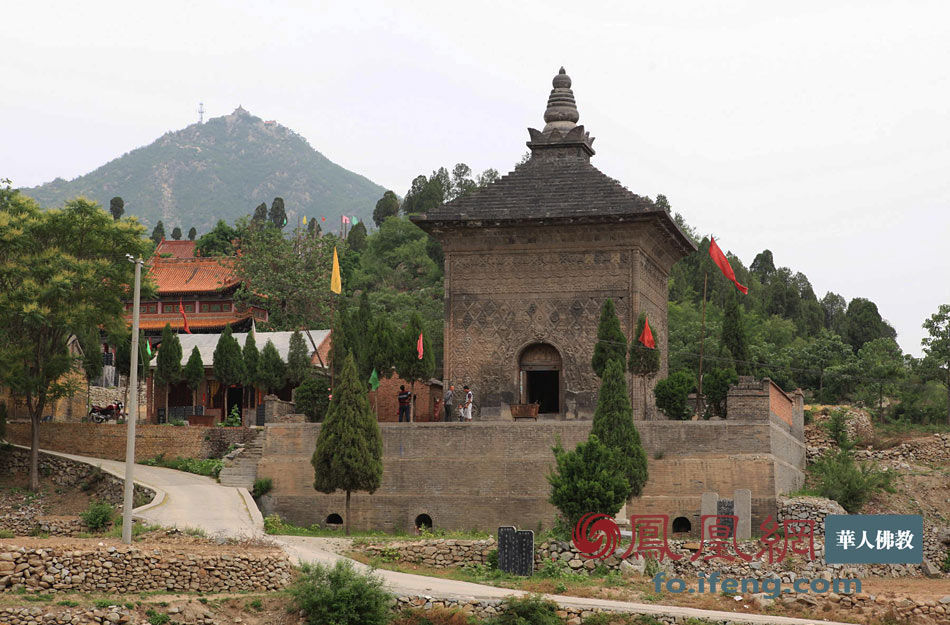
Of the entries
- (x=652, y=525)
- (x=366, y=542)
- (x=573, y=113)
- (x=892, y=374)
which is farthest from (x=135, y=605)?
(x=892, y=374)

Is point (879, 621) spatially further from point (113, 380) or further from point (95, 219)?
point (113, 380)

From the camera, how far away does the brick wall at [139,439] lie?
39.2m

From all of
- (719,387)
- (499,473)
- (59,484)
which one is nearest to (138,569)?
(499,473)

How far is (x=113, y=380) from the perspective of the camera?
201 feet

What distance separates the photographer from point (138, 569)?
931 inches

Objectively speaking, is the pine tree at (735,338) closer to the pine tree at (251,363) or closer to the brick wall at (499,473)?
the brick wall at (499,473)

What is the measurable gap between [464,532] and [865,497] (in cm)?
1086

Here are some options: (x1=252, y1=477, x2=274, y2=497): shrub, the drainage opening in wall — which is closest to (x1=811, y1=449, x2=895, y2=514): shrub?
the drainage opening in wall

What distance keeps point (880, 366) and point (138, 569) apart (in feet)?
109

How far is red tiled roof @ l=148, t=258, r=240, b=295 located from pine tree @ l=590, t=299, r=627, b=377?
105 ft

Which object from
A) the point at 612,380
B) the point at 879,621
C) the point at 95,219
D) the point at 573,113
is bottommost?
the point at 879,621

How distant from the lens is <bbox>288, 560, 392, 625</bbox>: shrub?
2225cm

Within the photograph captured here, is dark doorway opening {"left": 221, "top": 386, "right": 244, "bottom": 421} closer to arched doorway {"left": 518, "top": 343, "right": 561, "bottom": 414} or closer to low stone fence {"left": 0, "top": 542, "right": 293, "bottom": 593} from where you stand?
arched doorway {"left": 518, "top": 343, "right": 561, "bottom": 414}

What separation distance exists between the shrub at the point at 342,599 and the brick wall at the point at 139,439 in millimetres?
16696
